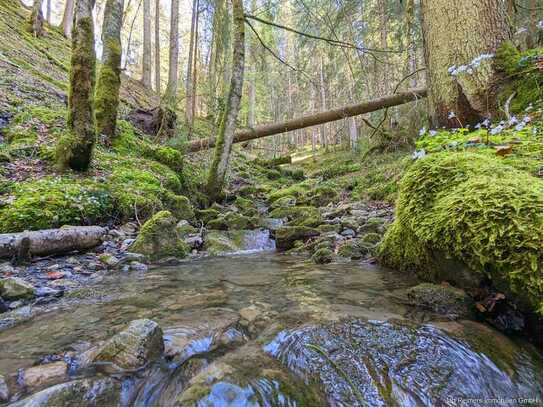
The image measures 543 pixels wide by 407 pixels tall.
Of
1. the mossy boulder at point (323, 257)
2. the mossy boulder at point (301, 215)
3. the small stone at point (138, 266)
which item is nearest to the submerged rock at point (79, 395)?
the small stone at point (138, 266)

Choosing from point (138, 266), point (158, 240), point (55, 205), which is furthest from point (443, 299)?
point (55, 205)

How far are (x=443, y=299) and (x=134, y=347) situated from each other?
191 cm

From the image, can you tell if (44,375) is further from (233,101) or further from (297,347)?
(233,101)

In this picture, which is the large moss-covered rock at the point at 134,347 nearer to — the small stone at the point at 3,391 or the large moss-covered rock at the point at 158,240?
the small stone at the point at 3,391

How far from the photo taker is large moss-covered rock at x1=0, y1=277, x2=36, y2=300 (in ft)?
8.69

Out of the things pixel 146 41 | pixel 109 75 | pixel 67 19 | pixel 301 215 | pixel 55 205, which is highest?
pixel 67 19

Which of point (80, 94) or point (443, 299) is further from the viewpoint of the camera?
point (80, 94)

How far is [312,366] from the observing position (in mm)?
1636

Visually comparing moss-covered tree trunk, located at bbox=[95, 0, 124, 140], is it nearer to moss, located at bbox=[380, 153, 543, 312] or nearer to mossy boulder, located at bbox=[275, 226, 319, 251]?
mossy boulder, located at bbox=[275, 226, 319, 251]

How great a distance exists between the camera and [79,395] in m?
1.43

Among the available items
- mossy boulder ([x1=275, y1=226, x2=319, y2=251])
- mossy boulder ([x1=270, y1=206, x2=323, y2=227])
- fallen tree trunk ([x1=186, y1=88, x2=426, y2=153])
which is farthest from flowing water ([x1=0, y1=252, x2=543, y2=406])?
fallen tree trunk ([x1=186, y1=88, x2=426, y2=153])

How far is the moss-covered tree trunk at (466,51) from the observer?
4.32 m

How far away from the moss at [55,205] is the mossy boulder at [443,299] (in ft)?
13.8

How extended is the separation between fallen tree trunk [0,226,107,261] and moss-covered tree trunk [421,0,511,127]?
490 centimetres
